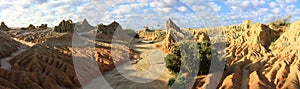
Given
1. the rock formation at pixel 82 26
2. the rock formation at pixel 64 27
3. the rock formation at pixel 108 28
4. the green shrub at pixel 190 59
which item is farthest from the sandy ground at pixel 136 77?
the rock formation at pixel 108 28

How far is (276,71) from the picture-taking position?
38.3 metres

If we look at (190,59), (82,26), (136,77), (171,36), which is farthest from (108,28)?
(190,59)

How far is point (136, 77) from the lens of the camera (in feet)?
162

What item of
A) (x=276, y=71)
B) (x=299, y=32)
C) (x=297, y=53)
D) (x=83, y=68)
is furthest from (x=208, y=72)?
(x=83, y=68)

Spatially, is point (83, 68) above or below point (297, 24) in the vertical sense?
below

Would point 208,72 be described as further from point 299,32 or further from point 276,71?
point 299,32

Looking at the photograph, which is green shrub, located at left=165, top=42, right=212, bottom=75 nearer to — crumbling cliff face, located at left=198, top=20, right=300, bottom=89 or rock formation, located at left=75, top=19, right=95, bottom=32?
crumbling cliff face, located at left=198, top=20, right=300, bottom=89

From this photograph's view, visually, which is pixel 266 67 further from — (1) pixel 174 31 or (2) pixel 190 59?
(1) pixel 174 31

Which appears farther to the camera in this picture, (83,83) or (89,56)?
(89,56)

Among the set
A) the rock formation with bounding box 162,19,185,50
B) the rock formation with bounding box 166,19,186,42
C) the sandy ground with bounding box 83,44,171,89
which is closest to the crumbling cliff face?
the sandy ground with bounding box 83,44,171,89

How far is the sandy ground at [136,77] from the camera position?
4303 centimetres

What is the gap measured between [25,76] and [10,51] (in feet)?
80.9

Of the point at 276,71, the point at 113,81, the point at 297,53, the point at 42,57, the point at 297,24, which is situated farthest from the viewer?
the point at 42,57

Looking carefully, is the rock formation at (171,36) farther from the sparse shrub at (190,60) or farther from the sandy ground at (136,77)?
the sparse shrub at (190,60)
